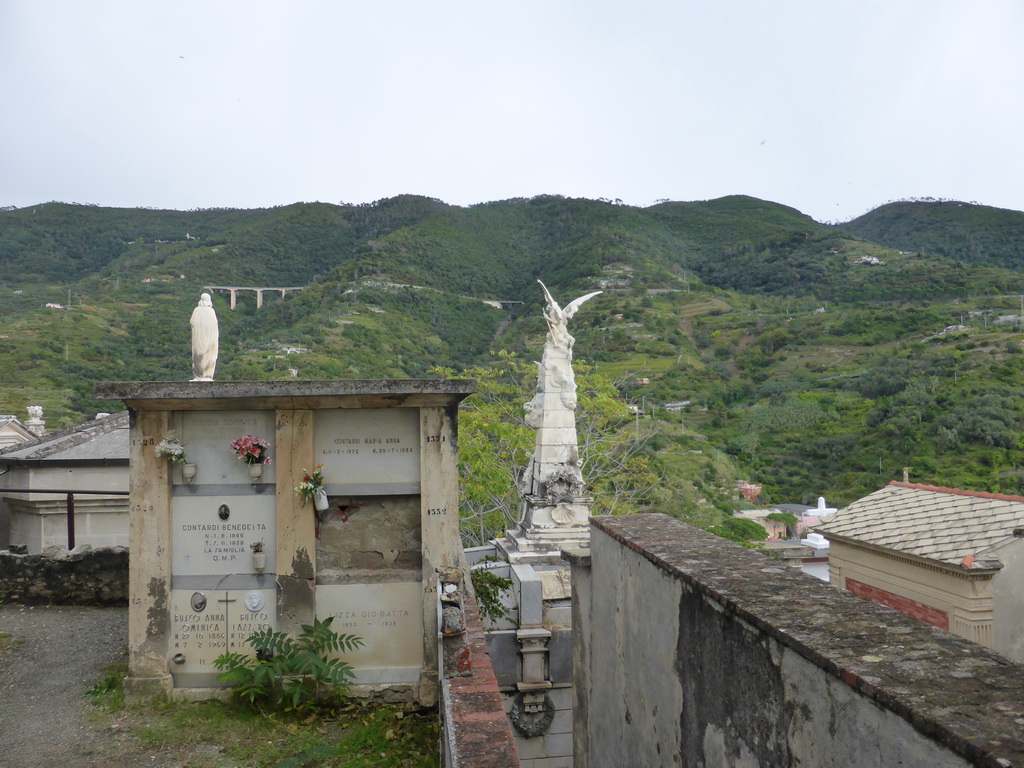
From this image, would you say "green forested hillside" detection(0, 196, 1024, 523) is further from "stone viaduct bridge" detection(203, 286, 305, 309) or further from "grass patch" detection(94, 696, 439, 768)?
"grass patch" detection(94, 696, 439, 768)

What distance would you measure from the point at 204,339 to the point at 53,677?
2.95 meters

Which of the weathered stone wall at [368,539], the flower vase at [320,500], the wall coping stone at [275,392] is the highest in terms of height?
the wall coping stone at [275,392]

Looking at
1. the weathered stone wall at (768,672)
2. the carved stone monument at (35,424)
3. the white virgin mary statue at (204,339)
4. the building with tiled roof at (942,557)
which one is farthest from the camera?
the carved stone monument at (35,424)

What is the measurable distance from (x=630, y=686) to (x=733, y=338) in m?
49.0

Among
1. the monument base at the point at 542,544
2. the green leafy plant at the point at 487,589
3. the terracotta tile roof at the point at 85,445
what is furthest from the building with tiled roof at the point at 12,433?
the green leafy plant at the point at 487,589

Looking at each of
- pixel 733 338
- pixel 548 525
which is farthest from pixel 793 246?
pixel 548 525

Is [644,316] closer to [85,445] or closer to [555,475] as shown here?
[555,475]

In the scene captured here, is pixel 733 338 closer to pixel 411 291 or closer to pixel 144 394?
pixel 411 291

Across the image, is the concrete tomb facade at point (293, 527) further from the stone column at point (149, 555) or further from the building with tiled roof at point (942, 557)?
the building with tiled roof at point (942, 557)

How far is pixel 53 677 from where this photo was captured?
5.96m

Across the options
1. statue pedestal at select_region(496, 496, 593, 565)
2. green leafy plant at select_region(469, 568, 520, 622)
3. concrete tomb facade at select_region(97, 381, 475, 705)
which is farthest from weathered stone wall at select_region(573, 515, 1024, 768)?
statue pedestal at select_region(496, 496, 593, 565)

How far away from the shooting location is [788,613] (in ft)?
9.48

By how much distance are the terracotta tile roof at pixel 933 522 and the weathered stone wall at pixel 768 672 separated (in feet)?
14.6

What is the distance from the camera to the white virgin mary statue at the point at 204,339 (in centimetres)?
662
